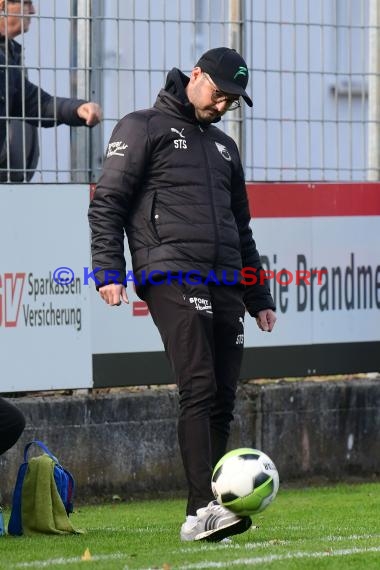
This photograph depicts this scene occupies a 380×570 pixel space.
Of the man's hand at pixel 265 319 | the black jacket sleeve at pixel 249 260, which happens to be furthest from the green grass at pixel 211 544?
the black jacket sleeve at pixel 249 260

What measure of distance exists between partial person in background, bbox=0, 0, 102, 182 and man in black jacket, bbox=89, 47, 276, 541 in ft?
7.89

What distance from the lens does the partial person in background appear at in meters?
9.46

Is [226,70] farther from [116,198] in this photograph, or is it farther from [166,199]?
[116,198]

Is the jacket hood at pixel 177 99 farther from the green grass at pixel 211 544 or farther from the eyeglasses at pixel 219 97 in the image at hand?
the green grass at pixel 211 544

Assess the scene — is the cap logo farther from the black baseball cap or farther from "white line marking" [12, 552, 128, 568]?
"white line marking" [12, 552, 128, 568]

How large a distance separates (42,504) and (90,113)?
2942 millimetres

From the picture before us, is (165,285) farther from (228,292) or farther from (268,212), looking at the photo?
(268,212)

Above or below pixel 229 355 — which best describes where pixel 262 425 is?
below

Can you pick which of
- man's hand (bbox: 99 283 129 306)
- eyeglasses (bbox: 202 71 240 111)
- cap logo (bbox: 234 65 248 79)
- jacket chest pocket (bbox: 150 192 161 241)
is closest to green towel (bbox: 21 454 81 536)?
man's hand (bbox: 99 283 129 306)

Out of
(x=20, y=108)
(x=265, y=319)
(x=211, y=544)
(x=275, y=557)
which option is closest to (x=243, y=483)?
(x=211, y=544)

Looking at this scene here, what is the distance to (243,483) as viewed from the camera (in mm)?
6566

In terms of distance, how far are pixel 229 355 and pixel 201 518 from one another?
817 millimetres

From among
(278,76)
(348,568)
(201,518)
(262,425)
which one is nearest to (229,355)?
(201,518)

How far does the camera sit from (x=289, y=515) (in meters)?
8.61
